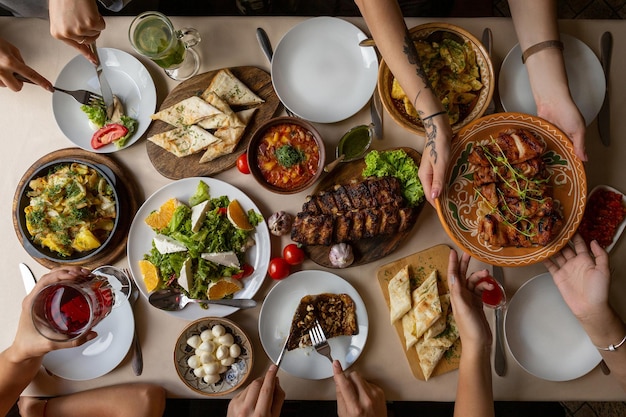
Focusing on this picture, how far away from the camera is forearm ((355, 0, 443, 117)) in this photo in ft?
7.04

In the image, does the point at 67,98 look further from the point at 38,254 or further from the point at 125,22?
the point at 38,254

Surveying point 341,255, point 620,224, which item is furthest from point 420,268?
point 620,224

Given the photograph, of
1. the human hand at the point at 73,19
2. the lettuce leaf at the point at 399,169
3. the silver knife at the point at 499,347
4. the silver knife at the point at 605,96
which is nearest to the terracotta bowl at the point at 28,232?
the human hand at the point at 73,19

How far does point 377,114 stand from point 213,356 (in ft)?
4.94

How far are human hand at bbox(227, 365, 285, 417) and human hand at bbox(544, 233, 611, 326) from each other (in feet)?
4.82

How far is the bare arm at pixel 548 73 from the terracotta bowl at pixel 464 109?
0.23 m

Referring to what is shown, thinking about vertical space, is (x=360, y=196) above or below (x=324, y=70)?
below

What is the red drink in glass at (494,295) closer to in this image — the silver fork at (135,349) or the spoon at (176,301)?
the spoon at (176,301)

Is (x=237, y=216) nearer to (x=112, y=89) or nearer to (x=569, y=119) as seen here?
(x=112, y=89)

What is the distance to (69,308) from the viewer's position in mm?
2209

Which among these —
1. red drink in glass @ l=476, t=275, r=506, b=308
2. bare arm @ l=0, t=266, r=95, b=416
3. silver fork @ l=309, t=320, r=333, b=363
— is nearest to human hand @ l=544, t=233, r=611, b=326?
red drink in glass @ l=476, t=275, r=506, b=308

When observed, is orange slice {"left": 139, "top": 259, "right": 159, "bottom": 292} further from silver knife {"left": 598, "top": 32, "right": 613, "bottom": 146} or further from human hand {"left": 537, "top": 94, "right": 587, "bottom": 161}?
silver knife {"left": 598, "top": 32, "right": 613, "bottom": 146}

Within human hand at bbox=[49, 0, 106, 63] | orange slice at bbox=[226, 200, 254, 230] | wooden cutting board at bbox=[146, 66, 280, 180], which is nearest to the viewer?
human hand at bbox=[49, 0, 106, 63]

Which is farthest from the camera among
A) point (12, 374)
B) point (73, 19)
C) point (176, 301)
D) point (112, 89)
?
point (112, 89)
